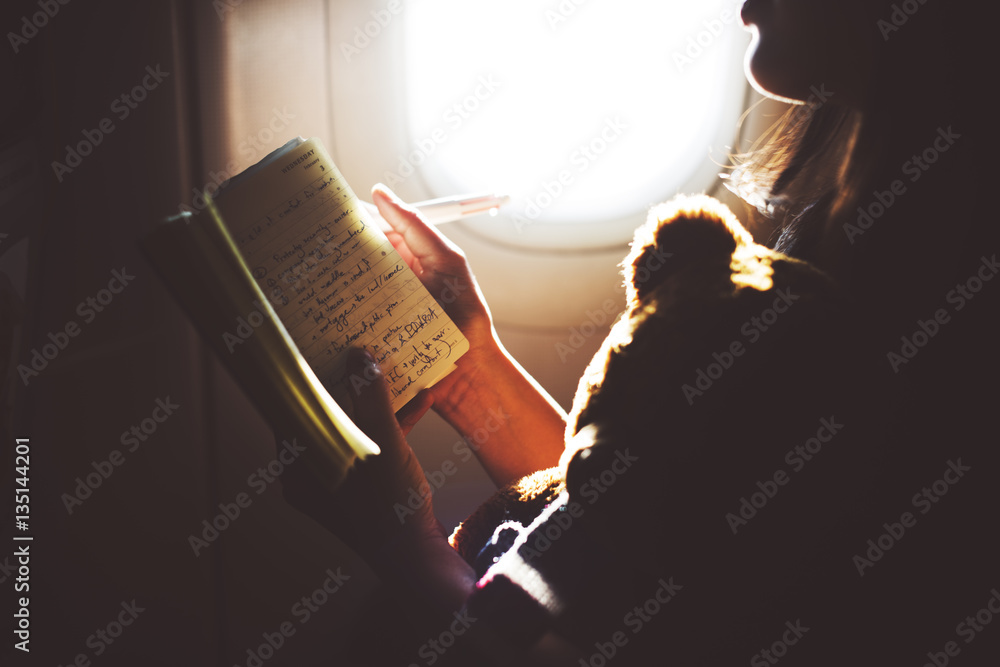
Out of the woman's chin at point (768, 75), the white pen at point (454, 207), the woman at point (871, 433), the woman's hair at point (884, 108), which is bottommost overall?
the woman at point (871, 433)

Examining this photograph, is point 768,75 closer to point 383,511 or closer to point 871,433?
point 871,433

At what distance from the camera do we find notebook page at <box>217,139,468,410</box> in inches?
19.8

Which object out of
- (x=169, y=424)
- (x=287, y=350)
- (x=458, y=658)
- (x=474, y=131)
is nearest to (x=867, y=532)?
(x=458, y=658)

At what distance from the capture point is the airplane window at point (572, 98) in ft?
2.33

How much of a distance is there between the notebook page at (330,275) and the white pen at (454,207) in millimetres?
116

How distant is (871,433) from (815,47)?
1.01ft

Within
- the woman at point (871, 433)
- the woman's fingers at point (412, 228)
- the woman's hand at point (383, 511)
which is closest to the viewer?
the woman at point (871, 433)

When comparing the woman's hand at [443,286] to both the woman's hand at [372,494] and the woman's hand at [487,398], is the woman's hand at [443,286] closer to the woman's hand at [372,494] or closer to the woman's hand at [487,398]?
the woman's hand at [487,398]

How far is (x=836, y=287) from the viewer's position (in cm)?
39

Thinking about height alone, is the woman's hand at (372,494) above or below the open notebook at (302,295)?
below

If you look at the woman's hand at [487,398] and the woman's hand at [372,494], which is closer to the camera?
the woman's hand at [372,494]

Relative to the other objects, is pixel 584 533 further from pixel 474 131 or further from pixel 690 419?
pixel 474 131

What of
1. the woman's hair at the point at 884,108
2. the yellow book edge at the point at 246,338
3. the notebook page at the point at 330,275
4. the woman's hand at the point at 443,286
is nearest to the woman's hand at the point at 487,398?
the woman's hand at the point at 443,286

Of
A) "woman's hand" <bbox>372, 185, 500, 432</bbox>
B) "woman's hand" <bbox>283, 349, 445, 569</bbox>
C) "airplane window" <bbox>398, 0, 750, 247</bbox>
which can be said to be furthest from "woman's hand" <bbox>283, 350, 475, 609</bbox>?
"airplane window" <bbox>398, 0, 750, 247</bbox>
